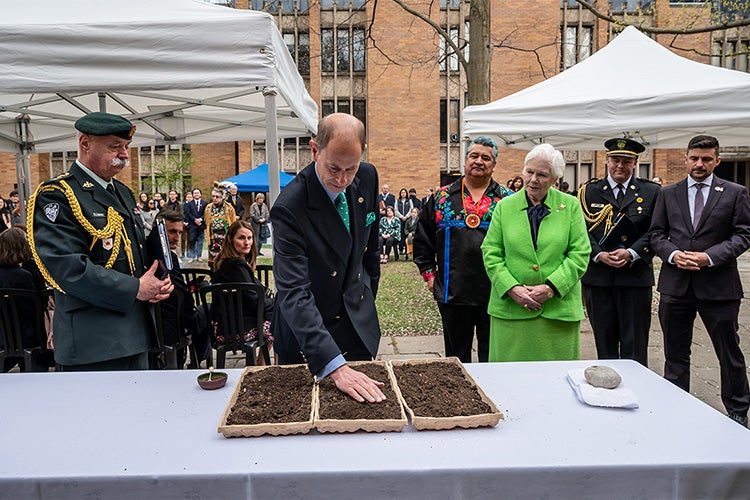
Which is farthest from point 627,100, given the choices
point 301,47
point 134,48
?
point 301,47

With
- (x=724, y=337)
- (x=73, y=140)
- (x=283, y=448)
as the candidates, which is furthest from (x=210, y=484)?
(x=73, y=140)

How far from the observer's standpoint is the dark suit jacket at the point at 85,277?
2.20 meters

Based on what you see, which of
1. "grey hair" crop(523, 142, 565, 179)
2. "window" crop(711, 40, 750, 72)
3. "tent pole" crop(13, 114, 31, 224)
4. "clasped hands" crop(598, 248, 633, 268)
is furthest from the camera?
"window" crop(711, 40, 750, 72)

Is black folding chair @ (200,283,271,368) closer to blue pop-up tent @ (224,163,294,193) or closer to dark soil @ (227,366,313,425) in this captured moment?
dark soil @ (227,366,313,425)

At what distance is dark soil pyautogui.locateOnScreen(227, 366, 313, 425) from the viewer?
1.58 metres

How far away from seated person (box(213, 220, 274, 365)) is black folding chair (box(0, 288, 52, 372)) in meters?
1.17

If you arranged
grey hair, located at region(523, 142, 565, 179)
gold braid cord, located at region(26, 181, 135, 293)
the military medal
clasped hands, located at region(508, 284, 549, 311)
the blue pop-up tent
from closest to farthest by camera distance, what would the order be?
1. gold braid cord, located at region(26, 181, 135, 293)
2. clasped hands, located at region(508, 284, 549, 311)
3. grey hair, located at region(523, 142, 565, 179)
4. the military medal
5. the blue pop-up tent

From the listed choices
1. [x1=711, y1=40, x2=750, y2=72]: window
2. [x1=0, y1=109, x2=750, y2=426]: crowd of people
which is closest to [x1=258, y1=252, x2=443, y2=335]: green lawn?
[x1=0, y1=109, x2=750, y2=426]: crowd of people

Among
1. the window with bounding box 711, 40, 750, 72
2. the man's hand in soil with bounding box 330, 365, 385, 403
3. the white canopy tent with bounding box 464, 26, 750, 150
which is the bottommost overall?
the man's hand in soil with bounding box 330, 365, 385, 403

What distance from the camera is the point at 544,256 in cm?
288

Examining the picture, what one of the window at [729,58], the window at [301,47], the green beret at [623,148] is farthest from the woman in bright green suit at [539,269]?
the window at [729,58]

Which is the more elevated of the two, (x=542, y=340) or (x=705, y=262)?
(x=705, y=262)

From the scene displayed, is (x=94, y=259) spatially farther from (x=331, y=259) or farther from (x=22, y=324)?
(x=22, y=324)

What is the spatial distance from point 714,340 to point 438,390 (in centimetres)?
285
